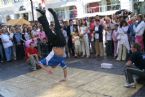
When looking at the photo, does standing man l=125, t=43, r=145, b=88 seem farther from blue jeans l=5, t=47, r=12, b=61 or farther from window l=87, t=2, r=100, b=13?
window l=87, t=2, r=100, b=13

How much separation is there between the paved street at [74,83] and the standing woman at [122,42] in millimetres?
495

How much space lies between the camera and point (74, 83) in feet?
31.4

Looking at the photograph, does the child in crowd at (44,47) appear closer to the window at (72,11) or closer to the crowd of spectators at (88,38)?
the crowd of spectators at (88,38)

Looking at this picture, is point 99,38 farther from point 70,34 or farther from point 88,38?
point 70,34

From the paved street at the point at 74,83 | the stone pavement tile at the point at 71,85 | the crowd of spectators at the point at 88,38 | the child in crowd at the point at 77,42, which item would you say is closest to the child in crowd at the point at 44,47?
the crowd of spectators at the point at 88,38

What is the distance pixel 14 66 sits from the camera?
1434cm

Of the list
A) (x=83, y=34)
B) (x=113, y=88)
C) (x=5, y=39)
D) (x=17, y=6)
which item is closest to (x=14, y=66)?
(x=5, y=39)

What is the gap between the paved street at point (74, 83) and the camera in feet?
27.7

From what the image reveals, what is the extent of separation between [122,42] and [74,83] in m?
3.63

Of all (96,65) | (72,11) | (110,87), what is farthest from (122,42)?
(72,11)

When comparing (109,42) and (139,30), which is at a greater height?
(139,30)

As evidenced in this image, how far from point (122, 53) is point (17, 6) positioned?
1375 inches

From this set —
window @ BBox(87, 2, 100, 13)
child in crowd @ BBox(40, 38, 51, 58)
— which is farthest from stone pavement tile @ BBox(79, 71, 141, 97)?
window @ BBox(87, 2, 100, 13)

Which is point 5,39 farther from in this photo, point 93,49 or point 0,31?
point 93,49
